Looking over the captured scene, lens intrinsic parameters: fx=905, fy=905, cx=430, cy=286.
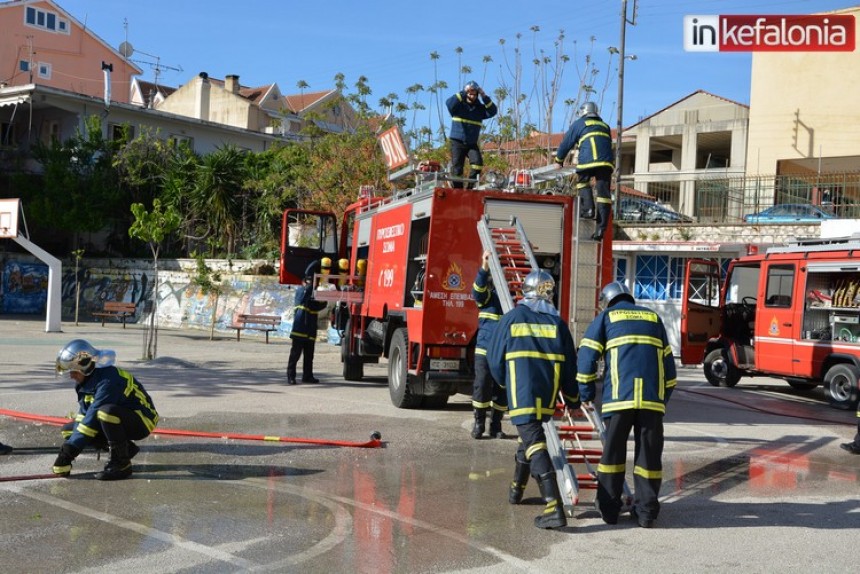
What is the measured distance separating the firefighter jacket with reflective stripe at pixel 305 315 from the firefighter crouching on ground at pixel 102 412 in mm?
6686

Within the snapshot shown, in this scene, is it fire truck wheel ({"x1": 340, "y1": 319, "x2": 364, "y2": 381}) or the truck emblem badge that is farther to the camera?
fire truck wheel ({"x1": 340, "y1": 319, "x2": 364, "y2": 381})

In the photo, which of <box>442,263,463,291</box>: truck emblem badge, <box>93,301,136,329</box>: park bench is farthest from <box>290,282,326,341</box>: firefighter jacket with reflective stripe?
<box>93,301,136,329</box>: park bench

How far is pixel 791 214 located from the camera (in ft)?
73.3

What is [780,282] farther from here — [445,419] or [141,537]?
[141,537]

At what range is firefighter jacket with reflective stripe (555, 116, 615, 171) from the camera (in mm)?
11398

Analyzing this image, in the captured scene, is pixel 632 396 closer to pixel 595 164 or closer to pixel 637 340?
pixel 637 340

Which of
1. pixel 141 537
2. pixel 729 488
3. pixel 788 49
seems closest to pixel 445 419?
pixel 729 488

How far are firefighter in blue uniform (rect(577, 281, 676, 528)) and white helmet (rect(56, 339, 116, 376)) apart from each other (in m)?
3.83

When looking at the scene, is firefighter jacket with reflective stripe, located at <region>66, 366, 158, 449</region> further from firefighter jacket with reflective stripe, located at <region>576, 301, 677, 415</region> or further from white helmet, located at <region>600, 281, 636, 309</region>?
white helmet, located at <region>600, 281, 636, 309</region>

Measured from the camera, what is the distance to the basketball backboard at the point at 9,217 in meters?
22.5

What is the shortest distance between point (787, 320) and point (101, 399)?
10.7m

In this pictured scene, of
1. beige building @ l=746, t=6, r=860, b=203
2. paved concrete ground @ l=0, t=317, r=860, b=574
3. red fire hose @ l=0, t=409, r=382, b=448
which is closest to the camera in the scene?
paved concrete ground @ l=0, t=317, r=860, b=574

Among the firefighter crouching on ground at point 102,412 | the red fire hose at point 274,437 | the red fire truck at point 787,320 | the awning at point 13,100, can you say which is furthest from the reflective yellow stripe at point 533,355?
the awning at point 13,100

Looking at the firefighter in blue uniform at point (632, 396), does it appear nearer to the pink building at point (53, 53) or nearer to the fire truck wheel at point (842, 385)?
the fire truck wheel at point (842, 385)
